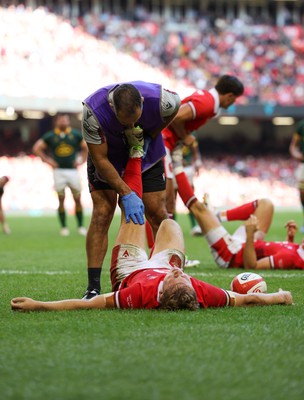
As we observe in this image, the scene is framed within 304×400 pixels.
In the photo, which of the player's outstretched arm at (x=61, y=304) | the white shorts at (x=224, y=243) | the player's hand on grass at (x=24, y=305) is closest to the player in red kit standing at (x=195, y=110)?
the white shorts at (x=224, y=243)

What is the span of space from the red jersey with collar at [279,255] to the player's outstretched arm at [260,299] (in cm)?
295

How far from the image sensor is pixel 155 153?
24.0ft

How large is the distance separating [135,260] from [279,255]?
3.27m

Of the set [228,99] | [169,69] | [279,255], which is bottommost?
[279,255]

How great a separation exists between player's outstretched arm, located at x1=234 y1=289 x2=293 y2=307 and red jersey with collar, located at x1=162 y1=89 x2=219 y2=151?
377cm

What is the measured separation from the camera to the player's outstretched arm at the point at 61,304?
230 inches

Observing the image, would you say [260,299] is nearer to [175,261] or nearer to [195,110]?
[175,261]

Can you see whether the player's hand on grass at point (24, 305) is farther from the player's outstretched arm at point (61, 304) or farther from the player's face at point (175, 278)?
the player's face at point (175, 278)

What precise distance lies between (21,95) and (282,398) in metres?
30.4

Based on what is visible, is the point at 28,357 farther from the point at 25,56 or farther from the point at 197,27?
the point at 197,27

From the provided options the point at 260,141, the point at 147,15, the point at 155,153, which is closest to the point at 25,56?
the point at 147,15

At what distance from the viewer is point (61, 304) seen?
5898 mm

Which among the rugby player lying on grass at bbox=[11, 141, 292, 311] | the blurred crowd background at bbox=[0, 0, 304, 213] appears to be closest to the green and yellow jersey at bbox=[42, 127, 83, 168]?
the rugby player lying on grass at bbox=[11, 141, 292, 311]

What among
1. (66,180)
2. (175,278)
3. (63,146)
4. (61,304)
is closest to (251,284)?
(175,278)
